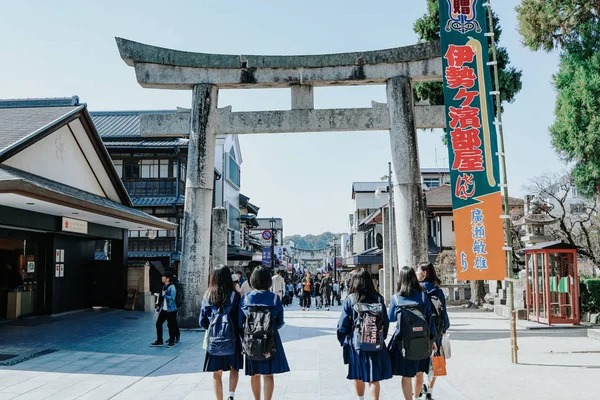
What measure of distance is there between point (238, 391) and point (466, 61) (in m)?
8.77

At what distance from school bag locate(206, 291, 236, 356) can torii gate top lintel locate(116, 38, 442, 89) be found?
30.1ft

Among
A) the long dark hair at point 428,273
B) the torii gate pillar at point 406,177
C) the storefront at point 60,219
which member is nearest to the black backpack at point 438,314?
the long dark hair at point 428,273

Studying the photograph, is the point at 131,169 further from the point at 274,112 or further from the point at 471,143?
the point at 471,143

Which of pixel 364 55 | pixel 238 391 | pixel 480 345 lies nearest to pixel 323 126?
pixel 364 55

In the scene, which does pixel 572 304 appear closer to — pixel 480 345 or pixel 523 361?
pixel 480 345

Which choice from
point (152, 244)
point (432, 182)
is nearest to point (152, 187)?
point (152, 244)

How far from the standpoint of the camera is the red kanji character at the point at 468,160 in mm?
11773

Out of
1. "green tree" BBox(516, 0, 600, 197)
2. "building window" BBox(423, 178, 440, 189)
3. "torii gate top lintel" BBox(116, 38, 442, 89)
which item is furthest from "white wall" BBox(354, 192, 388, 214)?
"torii gate top lintel" BBox(116, 38, 442, 89)

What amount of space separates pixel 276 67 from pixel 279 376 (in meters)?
8.68

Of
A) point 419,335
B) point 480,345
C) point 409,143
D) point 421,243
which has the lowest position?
point 480,345

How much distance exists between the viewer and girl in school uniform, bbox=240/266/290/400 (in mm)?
6426

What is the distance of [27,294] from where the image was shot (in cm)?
1786

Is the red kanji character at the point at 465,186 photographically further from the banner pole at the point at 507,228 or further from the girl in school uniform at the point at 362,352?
the girl in school uniform at the point at 362,352

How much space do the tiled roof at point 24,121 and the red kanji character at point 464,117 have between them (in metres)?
10.3
